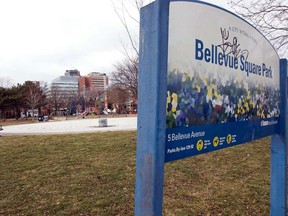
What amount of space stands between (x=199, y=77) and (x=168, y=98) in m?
0.36

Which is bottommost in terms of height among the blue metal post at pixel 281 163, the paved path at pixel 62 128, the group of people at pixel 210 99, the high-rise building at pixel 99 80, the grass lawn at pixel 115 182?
the paved path at pixel 62 128

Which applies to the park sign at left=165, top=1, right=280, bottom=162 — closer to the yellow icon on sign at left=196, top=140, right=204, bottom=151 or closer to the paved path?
the yellow icon on sign at left=196, top=140, right=204, bottom=151

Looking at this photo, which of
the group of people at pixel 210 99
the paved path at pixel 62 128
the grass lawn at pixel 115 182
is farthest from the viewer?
the paved path at pixel 62 128

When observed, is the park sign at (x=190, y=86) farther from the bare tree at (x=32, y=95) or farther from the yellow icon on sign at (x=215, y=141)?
the bare tree at (x=32, y=95)

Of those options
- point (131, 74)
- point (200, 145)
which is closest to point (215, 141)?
point (200, 145)

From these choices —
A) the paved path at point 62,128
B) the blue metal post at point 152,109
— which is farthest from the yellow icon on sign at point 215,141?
the paved path at point 62,128

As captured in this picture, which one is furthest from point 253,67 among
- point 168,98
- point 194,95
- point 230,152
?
point 230,152

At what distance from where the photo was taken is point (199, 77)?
5.19ft

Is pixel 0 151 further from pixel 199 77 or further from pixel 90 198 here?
pixel 199 77

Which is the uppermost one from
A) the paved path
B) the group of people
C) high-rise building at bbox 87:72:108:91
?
high-rise building at bbox 87:72:108:91

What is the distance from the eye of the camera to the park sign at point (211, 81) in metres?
1.41

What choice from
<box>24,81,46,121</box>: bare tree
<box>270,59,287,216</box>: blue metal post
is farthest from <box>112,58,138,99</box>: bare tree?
<box>24,81,46,121</box>: bare tree

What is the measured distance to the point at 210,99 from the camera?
1.68 meters

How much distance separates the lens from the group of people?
4.59ft
